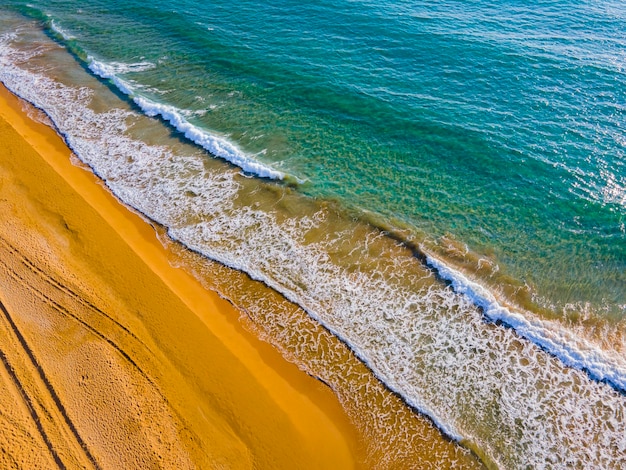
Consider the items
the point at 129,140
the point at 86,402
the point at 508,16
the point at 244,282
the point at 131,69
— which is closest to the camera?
the point at 86,402

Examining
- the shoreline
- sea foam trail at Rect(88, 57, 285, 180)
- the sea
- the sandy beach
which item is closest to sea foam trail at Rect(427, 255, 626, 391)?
the sea

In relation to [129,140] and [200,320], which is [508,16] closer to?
[129,140]

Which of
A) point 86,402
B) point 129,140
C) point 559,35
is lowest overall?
point 86,402

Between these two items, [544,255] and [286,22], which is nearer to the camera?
[544,255]

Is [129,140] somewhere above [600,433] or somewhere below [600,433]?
above

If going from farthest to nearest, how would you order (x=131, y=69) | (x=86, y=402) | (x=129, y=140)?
(x=131, y=69) < (x=129, y=140) < (x=86, y=402)

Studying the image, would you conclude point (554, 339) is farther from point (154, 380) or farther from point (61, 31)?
point (61, 31)

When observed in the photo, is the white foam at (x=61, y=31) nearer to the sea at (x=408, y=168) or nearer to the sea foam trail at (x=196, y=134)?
the sea at (x=408, y=168)

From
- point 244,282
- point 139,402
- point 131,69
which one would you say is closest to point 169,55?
point 131,69
